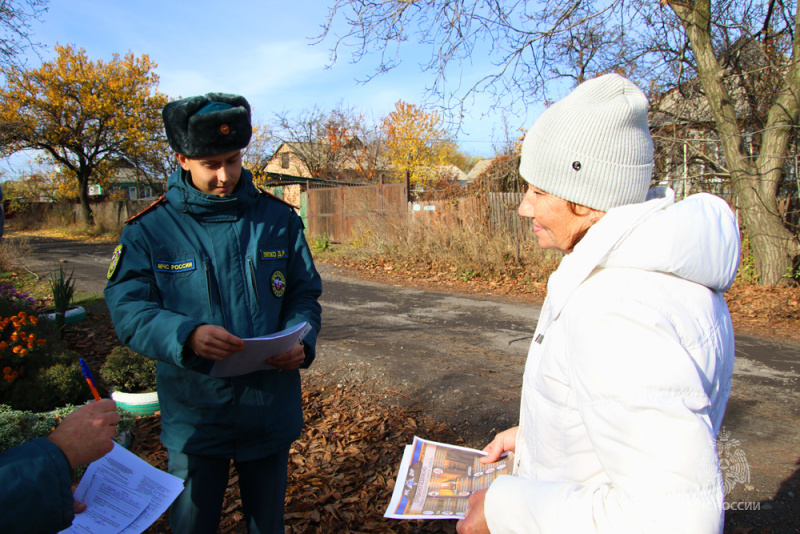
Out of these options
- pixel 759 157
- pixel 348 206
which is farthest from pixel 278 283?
pixel 348 206

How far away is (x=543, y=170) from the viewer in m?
1.32

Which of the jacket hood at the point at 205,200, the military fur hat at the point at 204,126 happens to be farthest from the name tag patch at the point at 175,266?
the military fur hat at the point at 204,126

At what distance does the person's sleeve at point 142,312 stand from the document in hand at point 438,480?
82cm

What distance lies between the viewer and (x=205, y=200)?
71.2 inches

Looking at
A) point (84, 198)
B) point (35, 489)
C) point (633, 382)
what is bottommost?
point (35, 489)

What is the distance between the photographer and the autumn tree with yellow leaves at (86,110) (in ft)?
74.9

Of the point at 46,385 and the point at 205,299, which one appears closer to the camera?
the point at 205,299

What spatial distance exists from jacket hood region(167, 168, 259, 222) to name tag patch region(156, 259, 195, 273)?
0.19 metres

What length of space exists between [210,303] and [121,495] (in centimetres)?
66

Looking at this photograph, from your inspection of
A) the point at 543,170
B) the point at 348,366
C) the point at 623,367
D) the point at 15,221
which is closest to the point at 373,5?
the point at 348,366

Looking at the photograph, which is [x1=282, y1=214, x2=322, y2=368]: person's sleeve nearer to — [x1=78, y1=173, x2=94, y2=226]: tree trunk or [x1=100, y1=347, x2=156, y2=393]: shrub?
[x1=100, y1=347, x2=156, y2=393]: shrub

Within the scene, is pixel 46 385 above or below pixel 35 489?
below

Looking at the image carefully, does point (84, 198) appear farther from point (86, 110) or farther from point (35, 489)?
point (35, 489)

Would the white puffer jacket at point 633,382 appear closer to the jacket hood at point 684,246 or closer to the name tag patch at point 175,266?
the jacket hood at point 684,246
